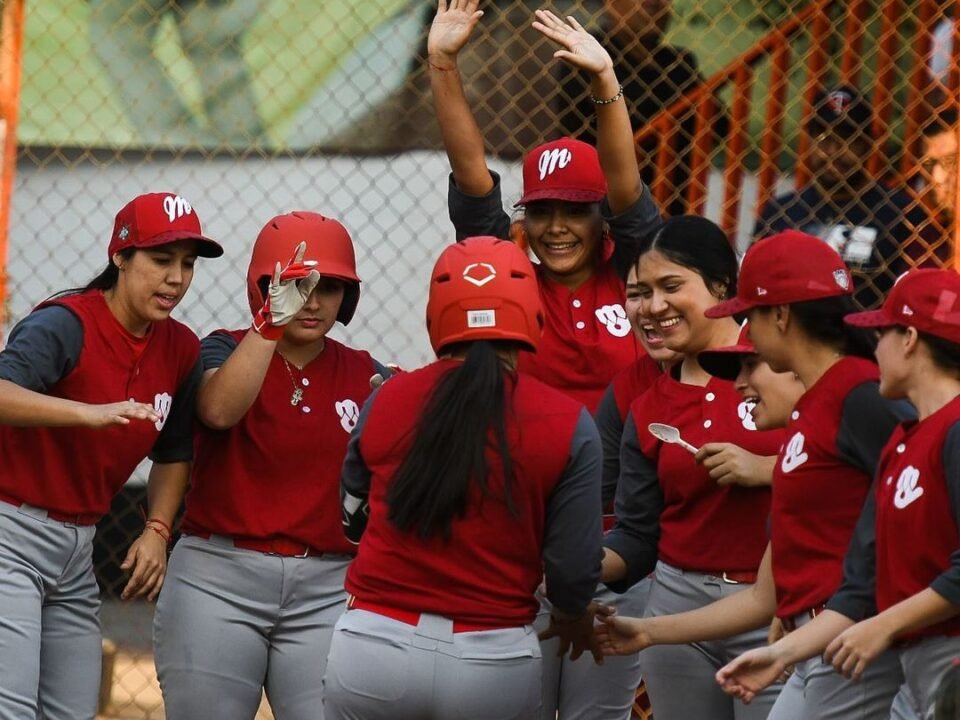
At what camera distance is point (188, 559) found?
433 centimetres

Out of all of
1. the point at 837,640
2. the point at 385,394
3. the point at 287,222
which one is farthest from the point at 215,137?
the point at 837,640

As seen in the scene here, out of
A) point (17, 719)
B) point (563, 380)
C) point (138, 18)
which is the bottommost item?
point (17, 719)

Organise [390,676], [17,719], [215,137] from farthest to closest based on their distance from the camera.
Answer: [215,137], [17,719], [390,676]

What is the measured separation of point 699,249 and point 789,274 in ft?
1.77

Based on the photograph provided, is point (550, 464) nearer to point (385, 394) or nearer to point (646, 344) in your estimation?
point (385, 394)

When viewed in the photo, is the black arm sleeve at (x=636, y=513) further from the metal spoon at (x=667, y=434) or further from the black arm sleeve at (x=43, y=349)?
the black arm sleeve at (x=43, y=349)

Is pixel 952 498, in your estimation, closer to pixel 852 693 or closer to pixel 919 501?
pixel 919 501

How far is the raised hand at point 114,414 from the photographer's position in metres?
3.96

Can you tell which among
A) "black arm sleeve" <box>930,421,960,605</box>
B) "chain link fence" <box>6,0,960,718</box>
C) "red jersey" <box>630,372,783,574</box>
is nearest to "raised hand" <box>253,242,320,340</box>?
"red jersey" <box>630,372,783,574</box>

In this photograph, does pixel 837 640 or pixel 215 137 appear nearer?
pixel 837 640

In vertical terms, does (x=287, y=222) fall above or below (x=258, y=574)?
above

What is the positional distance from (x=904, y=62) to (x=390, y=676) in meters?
4.40

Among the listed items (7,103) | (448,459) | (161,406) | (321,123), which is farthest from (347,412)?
(321,123)

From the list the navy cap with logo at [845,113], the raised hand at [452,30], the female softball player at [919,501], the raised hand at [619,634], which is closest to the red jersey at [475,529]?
the raised hand at [619,634]
